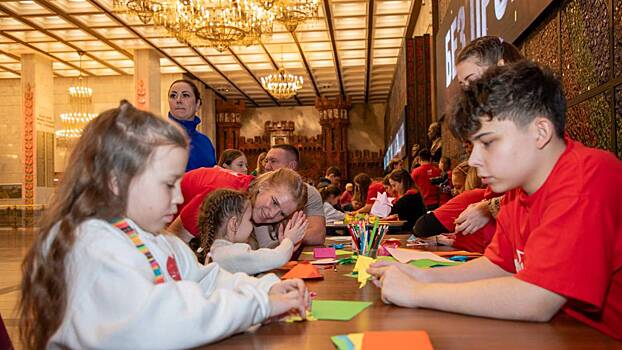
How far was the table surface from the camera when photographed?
1.06 m

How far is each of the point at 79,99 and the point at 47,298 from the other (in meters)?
16.4

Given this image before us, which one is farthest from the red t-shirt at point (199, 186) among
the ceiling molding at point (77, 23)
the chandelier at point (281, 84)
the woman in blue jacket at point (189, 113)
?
the chandelier at point (281, 84)

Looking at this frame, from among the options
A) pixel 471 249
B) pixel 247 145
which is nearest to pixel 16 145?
pixel 247 145

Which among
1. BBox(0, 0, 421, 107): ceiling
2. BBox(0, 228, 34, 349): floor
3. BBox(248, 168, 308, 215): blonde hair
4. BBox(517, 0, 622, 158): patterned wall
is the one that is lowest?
BBox(0, 228, 34, 349): floor

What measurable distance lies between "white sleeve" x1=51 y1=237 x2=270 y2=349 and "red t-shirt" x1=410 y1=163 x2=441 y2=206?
7.27 m

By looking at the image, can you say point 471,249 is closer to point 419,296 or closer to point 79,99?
point 419,296

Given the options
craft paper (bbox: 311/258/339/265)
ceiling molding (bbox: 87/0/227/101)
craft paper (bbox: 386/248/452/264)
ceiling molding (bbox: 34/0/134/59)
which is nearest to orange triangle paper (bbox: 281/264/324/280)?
craft paper (bbox: 311/258/339/265)

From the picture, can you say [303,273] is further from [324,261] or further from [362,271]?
[324,261]

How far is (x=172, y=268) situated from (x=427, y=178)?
7213 mm

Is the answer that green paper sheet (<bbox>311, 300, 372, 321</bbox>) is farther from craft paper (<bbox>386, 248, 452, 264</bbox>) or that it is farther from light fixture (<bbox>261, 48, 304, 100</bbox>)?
light fixture (<bbox>261, 48, 304, 100</bbox>)

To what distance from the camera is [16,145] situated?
663 inches

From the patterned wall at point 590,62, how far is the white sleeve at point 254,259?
51.9 inches

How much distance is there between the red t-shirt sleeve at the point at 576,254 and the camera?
1.19 metres

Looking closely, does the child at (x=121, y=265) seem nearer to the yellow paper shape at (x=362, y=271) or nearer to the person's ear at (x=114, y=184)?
the person's ear at (x=114, y=184)
